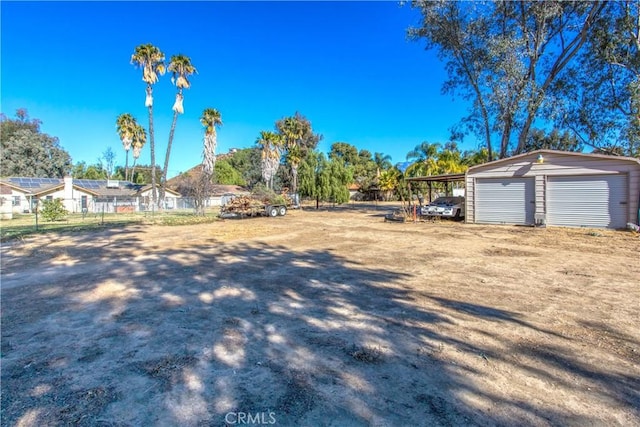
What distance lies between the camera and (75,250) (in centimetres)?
931

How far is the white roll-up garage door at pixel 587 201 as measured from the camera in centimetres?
1255

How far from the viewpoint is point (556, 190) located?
13.8 m

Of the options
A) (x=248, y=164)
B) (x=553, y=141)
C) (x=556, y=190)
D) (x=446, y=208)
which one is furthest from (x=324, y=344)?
(x=248, y=164)

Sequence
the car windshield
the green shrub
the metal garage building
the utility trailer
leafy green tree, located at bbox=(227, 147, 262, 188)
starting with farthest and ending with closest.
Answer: leafy green tree, located at bbox=(227, 147, 262, 188) < the utility trailer < the green shrub < the car windshield < the metal garage building

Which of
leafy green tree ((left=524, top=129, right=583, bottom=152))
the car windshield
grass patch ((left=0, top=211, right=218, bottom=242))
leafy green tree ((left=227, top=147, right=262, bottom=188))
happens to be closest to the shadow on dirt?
grass patch ((left=0, top=211, right=218, bottom=242))

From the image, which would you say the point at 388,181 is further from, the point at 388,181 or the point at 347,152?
the point at 347,152

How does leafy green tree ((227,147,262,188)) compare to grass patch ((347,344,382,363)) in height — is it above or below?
above

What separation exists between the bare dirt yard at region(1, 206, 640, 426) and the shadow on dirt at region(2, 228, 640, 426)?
0.02 metres

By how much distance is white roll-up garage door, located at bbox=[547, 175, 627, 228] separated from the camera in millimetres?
12555

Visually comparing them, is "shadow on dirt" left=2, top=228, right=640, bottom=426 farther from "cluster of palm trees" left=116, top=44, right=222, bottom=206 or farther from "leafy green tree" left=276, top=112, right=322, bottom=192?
"leafy green tree" left=276, top=112, right=322, bottom=192

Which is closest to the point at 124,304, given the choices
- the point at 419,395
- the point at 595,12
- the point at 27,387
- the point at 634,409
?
the point at 27,387

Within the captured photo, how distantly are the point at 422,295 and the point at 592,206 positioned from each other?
493 inches

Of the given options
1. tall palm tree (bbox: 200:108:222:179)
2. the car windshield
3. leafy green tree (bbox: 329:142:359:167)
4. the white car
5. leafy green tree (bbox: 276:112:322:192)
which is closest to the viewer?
the white car

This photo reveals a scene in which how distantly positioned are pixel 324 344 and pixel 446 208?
1581 cm
